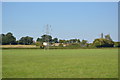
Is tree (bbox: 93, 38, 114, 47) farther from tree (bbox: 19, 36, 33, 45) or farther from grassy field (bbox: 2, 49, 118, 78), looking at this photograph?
grassy field (bbox: 2, 49, 118, 78)

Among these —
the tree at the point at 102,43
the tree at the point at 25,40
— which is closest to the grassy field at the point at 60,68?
the tree at the point at 102,43

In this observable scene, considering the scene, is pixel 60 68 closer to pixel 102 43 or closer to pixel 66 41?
pixel 102 43

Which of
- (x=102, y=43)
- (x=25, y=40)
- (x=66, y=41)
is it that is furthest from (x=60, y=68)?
(x=66, y=41)

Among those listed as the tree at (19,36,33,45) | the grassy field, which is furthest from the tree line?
the grassy field

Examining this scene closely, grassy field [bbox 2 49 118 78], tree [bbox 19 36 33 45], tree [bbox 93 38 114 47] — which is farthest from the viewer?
tree [bbox 19 36 33 45]

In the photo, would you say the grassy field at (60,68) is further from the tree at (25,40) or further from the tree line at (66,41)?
the tree at (25,40)

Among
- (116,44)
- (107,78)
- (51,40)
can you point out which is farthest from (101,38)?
(107,78)

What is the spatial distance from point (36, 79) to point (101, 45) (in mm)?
73966

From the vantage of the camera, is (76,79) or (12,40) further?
(12,40)

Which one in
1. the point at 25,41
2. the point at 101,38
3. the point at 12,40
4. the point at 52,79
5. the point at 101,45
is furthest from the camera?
the point at 25,41

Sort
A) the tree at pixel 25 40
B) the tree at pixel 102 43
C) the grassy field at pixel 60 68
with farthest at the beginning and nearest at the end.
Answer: the tree at pixel 25 40, the tree at pixel 102 43, the grassy field at pixel 60 68

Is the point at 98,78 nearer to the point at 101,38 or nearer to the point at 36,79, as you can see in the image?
the point at 36,79

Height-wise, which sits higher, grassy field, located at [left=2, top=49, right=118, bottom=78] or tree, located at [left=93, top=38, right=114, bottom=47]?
tree, located at [left=93, top=38, right=114, bottom=47]

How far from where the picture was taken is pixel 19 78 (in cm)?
755
